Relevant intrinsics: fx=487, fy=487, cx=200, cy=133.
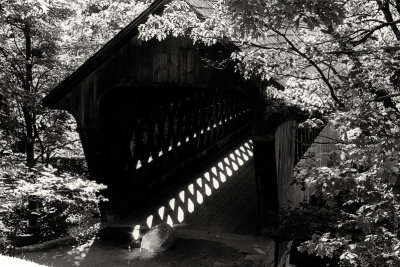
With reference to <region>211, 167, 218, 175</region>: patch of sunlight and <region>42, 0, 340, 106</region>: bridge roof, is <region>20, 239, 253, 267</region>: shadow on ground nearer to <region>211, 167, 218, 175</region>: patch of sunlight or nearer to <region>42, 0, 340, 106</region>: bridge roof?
<region>42, 0, 340, 106</region>: bridge roof

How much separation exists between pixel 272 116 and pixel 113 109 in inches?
124

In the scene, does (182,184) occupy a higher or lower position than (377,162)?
lower

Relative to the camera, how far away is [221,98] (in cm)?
1421

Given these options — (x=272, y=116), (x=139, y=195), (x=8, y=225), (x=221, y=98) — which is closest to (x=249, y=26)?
(x=272, y=116)

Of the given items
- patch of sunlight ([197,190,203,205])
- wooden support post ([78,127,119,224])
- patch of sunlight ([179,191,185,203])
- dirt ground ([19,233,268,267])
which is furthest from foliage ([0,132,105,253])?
patch of sunlight ([197,190,203,205])

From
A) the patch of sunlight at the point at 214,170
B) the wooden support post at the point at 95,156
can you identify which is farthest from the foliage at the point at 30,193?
the patch of sunlight at the point at 214,170

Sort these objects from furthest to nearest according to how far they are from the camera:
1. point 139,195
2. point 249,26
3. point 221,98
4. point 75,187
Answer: point 221,98 < point 139,195 < point 75,187 < point 249,26

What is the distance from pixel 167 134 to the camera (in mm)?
11250

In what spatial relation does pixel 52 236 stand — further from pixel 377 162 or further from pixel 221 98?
pixel 377 162

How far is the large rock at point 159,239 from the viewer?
328 inches

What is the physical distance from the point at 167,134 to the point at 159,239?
338 cm

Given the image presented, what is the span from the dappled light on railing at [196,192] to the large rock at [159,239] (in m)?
0.57

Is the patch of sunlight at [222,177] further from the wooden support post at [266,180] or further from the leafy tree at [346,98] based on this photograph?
the leafy tree at [346,98]

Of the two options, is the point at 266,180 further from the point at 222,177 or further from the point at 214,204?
the point at 222,177
